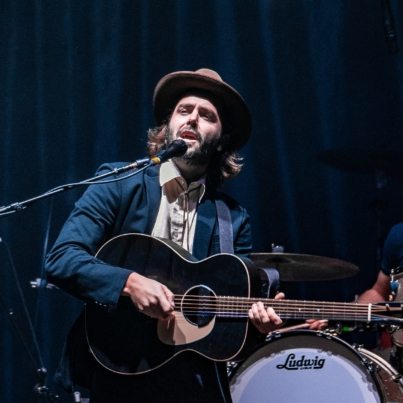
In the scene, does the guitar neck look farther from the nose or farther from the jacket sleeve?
the nose

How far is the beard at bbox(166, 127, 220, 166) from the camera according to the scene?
3039 millimetres

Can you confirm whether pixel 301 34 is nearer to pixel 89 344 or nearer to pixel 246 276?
pixel 246 276

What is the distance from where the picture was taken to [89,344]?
2574mm

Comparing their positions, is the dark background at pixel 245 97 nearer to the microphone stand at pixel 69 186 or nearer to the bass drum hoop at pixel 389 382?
the bass drum hoop at pixel 389 382

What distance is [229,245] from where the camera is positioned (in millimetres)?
2877

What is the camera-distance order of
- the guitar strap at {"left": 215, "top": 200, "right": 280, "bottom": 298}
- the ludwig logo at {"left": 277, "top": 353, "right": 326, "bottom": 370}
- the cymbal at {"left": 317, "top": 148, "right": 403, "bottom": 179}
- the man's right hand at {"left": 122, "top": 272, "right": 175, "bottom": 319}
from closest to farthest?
the man's right hand at {"left": 122, "top": 272, "right": 175, "bottom": 319}, the guitar strap at {"left": 215, "top": 200, "right": 280, "bottom": 298}, the ludwig logo at {"left": 277, "top": 353, "right": 326, "bottom": 370}, the cymbal at {"left": 317, "top": 148, "right": 403, "bottom": 179}

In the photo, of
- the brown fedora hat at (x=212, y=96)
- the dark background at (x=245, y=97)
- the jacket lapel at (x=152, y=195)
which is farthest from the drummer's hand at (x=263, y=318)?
the dark background at (x=245, y=97)

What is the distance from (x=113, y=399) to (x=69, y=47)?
2741 millimetres

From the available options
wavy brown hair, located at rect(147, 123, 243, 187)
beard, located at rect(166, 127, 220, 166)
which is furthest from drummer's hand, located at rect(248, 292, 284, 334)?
wavy brown hair, located at rect(147, 123, 243, 187)

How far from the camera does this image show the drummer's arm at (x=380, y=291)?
3.82m

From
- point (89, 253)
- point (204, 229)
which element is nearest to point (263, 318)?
point (204, 229)

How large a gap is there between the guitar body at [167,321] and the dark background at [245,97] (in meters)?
1.73

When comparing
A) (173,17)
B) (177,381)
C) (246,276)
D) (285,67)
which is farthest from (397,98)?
(177,381)

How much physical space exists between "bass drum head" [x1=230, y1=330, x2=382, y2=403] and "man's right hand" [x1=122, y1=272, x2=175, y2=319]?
98 centimetres
